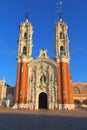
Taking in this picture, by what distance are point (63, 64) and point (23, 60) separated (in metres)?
9.53

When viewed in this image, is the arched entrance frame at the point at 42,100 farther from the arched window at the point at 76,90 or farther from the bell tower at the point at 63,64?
the arched window at the point at 76,90

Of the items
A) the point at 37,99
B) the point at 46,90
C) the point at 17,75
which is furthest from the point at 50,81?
the point at 17,75

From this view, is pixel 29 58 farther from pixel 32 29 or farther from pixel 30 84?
pixel 32 29

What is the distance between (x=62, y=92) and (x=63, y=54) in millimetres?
9690

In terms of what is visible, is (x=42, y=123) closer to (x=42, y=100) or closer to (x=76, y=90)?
(x=42, y=100)

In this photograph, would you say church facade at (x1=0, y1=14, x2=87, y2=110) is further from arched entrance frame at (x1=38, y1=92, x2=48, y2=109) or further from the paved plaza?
the paved plaza

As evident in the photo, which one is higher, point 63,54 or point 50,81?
point 63,54


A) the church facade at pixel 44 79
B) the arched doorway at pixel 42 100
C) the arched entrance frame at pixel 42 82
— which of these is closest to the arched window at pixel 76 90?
the church facade at pixel 44 79

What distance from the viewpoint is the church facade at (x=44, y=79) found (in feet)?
135

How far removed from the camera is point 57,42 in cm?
4706

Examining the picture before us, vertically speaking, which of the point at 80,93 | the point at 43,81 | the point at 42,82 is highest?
the point at 43,81

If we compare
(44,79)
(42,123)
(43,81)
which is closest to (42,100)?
(43,81)

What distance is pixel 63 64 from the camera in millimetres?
43188

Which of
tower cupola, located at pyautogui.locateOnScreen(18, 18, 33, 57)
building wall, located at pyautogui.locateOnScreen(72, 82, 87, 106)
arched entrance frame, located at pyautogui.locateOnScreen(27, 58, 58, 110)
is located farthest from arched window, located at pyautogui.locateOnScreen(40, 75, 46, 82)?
building wall, located at pyautogui.locateOnScreen(72, 82, 87, 106)
